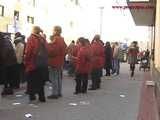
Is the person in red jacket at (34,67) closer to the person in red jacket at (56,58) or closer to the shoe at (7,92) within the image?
the person in red jacket at (56,58)

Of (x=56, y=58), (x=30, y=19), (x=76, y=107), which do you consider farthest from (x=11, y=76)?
(x=30, y=19)

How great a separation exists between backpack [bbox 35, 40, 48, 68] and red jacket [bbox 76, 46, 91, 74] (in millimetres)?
2815

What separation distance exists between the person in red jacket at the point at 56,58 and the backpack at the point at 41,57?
0.84 meters

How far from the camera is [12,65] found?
14.7 meters

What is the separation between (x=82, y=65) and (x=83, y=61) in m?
0.15

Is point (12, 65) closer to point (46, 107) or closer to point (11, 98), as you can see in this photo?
point (11, 98)

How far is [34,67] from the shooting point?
12.4 metres

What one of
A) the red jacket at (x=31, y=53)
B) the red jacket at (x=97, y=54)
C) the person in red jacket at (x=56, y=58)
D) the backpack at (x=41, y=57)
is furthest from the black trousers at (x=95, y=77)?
the red jacket at (x=31, y=53)

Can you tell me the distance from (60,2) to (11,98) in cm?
3367

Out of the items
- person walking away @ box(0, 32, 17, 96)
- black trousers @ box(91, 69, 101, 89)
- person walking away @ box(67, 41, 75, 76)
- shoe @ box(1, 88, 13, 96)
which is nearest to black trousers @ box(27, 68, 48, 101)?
person walking away @ box(0, 32, 17, 96)

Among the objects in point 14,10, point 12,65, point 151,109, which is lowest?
point 151,109

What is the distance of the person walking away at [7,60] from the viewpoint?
1304 cm

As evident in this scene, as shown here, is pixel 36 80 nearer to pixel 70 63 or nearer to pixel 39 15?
pixel 70 63

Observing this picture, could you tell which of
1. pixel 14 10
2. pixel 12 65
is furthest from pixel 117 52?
pixel 12 65
